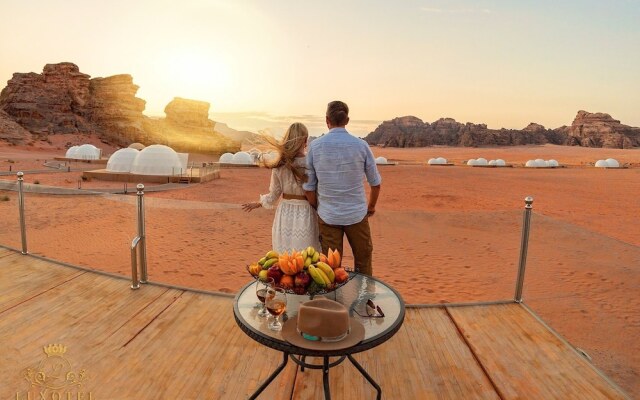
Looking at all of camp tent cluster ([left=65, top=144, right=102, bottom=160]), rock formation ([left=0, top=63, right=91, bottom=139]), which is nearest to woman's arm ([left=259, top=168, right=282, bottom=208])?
camp tent cluster ([left=65, top=144, right=102, bottom=160])

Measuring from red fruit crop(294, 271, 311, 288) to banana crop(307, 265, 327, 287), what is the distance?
0.12ft

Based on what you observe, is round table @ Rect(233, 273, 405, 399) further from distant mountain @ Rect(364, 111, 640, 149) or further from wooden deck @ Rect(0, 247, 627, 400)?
distant mountain @ Rect(364, 111, 640, 149)

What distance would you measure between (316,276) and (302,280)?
0.09 metres

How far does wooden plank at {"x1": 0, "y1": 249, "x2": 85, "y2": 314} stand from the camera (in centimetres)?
461

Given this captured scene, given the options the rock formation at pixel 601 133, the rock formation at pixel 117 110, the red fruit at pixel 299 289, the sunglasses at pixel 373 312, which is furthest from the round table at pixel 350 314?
the rock formation at pixel 601 133

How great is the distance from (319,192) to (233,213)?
1255 cm

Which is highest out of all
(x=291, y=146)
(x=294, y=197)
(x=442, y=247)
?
(x=291, y=146)

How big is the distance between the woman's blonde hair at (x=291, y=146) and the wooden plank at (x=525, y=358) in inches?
88.2

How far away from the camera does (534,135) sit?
115 m

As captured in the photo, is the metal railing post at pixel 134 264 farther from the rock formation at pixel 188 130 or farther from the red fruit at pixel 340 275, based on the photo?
the rock formation at pixel 188 130

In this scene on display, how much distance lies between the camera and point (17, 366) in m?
3.30

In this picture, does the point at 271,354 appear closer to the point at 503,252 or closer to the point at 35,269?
the point at 35,269

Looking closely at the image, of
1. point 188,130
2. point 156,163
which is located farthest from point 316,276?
point 188,130

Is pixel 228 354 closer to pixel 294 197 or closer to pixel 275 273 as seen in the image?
pixel 275 273
